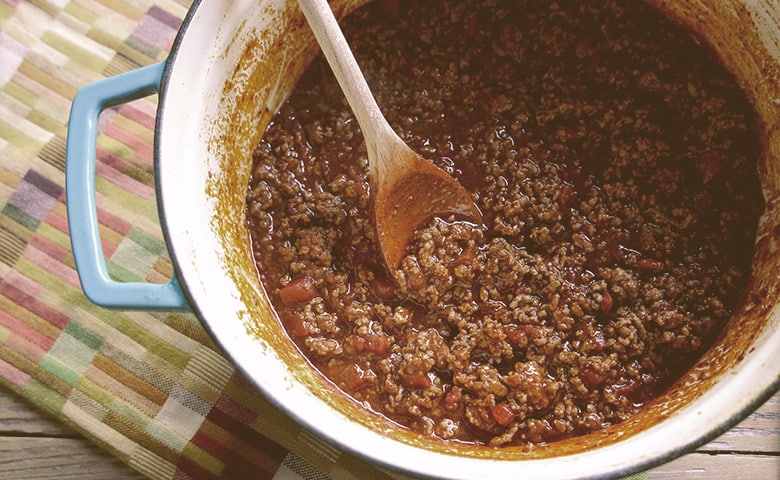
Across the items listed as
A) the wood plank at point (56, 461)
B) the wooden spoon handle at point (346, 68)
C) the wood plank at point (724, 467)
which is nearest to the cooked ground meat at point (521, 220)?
the wooden spoon handle at point (346, 68)

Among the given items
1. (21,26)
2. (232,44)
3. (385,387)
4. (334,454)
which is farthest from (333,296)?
(21,26)

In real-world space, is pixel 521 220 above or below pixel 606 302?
above

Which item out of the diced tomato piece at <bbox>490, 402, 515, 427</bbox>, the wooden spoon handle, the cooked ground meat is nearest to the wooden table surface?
the cooked ground meat

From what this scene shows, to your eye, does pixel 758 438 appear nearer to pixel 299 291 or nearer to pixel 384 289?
pixel 384 289

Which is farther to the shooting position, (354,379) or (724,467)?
(724,467)

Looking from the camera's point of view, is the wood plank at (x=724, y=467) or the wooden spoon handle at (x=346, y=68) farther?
the wood plank at (x=724, y=467)

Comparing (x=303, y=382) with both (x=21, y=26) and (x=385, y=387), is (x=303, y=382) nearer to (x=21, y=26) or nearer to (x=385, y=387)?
(x=385, y=387)

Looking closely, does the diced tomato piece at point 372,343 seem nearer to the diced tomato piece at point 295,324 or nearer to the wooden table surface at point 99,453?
the diced tomato piece at point 295,324

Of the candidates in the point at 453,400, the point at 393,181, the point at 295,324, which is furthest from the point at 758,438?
the point at 295,324
